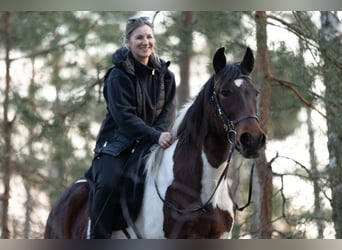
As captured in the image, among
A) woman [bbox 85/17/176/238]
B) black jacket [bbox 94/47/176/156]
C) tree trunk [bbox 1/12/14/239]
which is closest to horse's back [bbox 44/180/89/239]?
woman [bbox 85/17/176/238]

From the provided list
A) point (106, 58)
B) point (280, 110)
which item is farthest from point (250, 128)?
point (106, 58)

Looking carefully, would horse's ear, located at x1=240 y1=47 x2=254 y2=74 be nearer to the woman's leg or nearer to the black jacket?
the black jacket

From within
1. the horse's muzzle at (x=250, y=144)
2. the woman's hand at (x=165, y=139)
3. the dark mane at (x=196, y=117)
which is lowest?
the horse's muzzle at (x=250, y=144)

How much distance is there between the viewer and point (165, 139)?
130 inches

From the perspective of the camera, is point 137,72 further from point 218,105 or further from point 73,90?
point 73,90

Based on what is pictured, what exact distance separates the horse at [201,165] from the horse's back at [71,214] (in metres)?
0.48

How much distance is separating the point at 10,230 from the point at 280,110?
2.43 m

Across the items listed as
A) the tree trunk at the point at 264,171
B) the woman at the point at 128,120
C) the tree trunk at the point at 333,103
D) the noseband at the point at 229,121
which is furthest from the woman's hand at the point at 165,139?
the tree trunk at the point at 264,171

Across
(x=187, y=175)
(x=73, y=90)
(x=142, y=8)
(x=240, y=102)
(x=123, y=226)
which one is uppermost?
(x=73, y=90)

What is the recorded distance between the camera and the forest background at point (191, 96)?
195 inches

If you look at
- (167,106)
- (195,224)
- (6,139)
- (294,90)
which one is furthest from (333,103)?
(6,139)

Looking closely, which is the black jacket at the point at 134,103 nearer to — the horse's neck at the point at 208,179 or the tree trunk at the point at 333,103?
the horse's neck at the point at 208,179

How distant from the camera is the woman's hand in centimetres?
331
